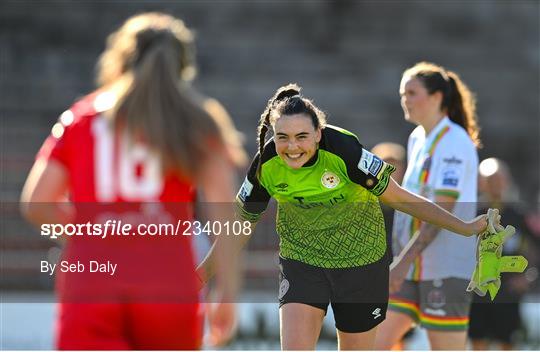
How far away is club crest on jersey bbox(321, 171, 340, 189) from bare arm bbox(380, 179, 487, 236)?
21 cm

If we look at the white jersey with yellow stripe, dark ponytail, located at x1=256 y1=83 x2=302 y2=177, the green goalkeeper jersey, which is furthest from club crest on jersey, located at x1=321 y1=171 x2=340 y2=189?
the white jersey with yellow stripe

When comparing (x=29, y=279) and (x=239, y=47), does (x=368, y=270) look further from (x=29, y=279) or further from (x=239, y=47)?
(x=239, y=47)

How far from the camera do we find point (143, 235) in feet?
12.8

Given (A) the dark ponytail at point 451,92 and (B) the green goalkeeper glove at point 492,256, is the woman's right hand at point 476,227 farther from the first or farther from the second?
(A) the dark ponytail at point 451,92

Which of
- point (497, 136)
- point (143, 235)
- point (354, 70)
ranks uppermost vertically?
point (354, 70)

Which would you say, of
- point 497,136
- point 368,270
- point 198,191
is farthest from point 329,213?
point 497,136

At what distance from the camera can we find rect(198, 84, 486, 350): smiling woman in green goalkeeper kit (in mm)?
4906

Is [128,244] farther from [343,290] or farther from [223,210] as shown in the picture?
[343,290]

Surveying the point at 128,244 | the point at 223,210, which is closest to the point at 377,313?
the point at 223,210

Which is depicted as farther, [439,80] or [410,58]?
[410,58]

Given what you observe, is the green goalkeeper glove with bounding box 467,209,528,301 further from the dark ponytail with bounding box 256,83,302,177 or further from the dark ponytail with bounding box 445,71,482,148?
the dark ponytail with bounding box 445,71,482,148

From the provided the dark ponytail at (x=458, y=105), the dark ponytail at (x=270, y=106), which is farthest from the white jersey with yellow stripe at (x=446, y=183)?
the dark ponytail at (x=270, y=106)

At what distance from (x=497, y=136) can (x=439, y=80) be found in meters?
15.1

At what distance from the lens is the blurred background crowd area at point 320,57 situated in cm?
2017
